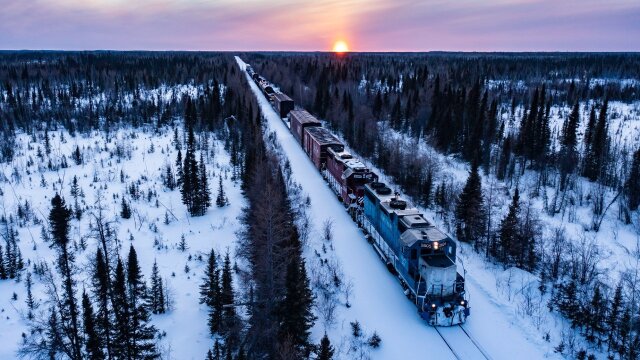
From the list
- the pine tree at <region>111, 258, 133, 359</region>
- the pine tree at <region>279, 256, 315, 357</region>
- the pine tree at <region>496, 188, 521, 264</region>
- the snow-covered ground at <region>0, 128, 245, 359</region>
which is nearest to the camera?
the pine tree at <region>111, 258, 133, 359</region>

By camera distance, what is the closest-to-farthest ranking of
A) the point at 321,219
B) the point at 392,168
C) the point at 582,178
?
the point at 321,219
the point at 582,178
the point at 392,168

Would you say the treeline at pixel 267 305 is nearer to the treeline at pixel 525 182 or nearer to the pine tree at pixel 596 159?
the treeline at pixel 525 182

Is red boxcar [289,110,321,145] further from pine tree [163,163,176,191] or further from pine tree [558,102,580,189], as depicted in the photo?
pine tree [558,102,580,189]

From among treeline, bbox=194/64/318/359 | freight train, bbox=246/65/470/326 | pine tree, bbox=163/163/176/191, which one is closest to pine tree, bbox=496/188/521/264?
freight train, bbox=246/65/470/326

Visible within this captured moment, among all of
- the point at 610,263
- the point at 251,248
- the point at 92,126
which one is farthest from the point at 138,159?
the point at 610,263

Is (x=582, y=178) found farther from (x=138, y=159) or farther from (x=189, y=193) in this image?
(x=138, y=159)

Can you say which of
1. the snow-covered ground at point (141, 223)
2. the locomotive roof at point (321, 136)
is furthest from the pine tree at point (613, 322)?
the locomotive roof at point (321, 136)
